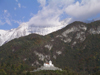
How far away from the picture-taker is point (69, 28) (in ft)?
616

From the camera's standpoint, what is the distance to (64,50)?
16250cm

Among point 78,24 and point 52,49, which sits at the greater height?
point 78,24

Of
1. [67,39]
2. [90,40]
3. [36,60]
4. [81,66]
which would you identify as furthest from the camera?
[67,39]

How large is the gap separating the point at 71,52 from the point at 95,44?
86.2 ft

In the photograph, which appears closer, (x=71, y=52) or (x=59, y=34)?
(x=71, y=52)

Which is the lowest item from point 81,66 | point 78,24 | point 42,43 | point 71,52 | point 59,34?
point 81,66

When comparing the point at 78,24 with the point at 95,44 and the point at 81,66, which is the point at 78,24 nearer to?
the point at 95,44

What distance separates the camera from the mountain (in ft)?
410

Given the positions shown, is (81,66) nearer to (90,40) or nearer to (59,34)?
(90,40)

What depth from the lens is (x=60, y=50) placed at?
162000 mm

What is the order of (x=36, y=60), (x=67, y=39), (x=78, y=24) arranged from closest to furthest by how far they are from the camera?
1. (x=36, y=60)
2. (x=67, y=39)
3. (x=78, y=24)

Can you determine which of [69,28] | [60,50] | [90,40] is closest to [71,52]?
[60,50]

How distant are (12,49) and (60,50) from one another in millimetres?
52012

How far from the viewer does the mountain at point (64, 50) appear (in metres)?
125
